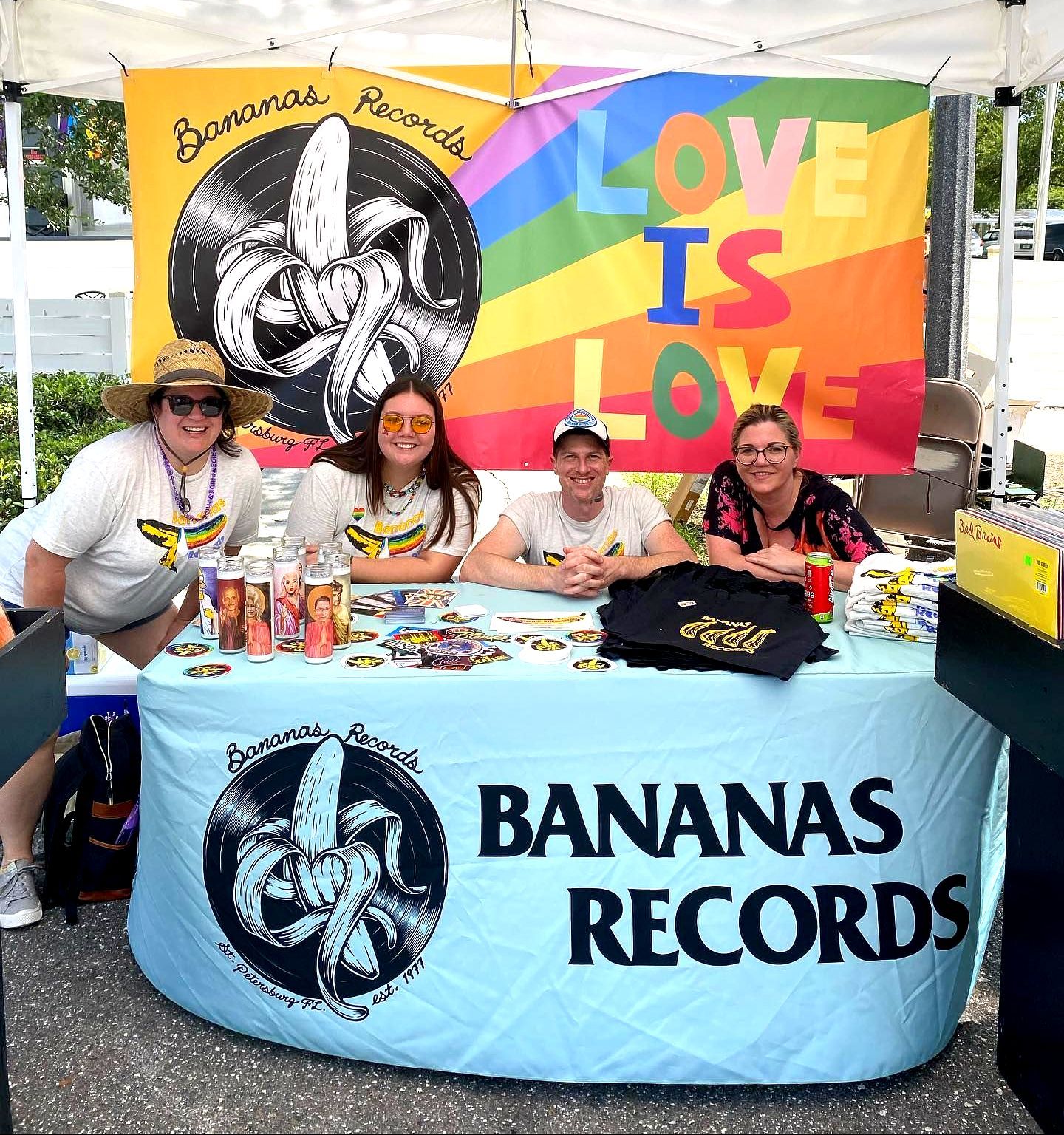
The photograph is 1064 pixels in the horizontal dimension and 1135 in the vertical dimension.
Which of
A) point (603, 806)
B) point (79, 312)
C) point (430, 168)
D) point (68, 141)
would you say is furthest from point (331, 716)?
point (79, 312)

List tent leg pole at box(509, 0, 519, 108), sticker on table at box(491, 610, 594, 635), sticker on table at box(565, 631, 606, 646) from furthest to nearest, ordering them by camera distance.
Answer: tent leg pole at box(509, 0, 519, 108)
sticker on table at box(491, 610, 594, 635)
sticker on table at box(565, 631, 606, 646)

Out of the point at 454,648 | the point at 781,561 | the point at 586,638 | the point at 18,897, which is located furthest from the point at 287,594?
the point at 781,561

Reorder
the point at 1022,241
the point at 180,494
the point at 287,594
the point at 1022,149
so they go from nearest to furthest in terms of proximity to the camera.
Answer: the point at 287,594 → the point at 180,494 → the point at 1022,149 → the point at 1022,241

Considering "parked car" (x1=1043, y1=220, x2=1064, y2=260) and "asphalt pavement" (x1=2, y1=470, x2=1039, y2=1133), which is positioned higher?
"parked car" (x1=1043, y1=220, x2=1064, y2=260)

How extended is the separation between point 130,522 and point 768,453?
1733 mm

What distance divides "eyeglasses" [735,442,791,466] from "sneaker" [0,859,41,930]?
2209 millimetres

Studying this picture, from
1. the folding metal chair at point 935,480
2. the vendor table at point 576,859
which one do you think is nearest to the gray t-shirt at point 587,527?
the vendor table at point 576,859

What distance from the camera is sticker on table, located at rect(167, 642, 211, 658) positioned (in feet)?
7.32

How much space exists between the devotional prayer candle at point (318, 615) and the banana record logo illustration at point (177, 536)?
27.8 inches

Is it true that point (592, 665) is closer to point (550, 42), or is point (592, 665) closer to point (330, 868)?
point (330, 868)

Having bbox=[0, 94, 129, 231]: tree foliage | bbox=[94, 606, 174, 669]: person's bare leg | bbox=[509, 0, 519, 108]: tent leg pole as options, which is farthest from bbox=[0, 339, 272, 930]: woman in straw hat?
bbox=[0, 94, 129, 231]: tree foliage

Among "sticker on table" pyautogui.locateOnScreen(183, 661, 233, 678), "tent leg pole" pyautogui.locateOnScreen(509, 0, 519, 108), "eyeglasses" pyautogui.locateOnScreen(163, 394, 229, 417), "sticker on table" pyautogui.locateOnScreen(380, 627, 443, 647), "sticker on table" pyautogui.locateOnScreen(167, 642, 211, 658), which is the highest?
"tent leg pole" pyautogui.locateOnScreen(509, 0, 519, 108)

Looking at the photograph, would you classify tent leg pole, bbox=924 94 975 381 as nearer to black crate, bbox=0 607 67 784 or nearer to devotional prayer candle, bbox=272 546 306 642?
devotional prayer candle, bbox=272 546 306 642

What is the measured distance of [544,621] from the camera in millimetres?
2500
